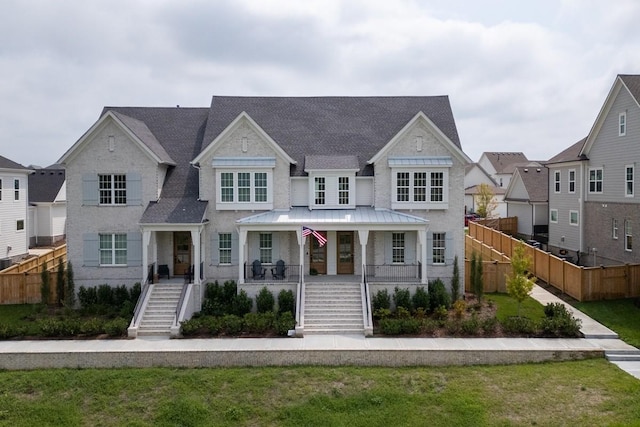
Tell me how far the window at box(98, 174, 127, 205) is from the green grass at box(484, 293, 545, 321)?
18.3 meters

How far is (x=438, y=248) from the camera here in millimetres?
24609

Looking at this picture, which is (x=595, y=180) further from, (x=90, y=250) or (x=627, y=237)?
(x=90, y=250)

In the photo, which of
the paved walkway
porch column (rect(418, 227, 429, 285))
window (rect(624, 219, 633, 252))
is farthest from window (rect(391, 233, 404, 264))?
window (rect(624, 219, 633, 252))

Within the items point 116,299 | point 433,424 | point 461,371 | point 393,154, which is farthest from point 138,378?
point 393,154

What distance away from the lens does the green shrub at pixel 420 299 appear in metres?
21.9

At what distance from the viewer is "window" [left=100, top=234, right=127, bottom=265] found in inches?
957

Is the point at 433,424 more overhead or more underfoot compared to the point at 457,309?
more underfoot

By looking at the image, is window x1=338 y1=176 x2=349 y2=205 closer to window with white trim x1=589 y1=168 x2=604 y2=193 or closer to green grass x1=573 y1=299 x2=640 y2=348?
green grass x1=573 y1=299 x2=640 y2=348

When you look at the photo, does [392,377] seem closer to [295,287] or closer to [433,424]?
[433,424]

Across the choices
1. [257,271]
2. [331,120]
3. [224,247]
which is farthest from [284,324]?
[331,120]

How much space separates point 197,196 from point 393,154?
10.0 metres

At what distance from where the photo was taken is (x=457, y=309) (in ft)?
70.3

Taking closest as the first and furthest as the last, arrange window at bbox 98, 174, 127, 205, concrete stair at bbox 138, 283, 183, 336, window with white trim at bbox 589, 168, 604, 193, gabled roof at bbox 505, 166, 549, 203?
concrete stair at bbox 138, 283, 183, 336 < window at bbox 98, 174, 127, 205 < window with white trim at bbox 589, 168, 604, 193 < gabled roof at bbox 505, 166, 549, 203

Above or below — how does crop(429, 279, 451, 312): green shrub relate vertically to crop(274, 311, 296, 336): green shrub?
above
